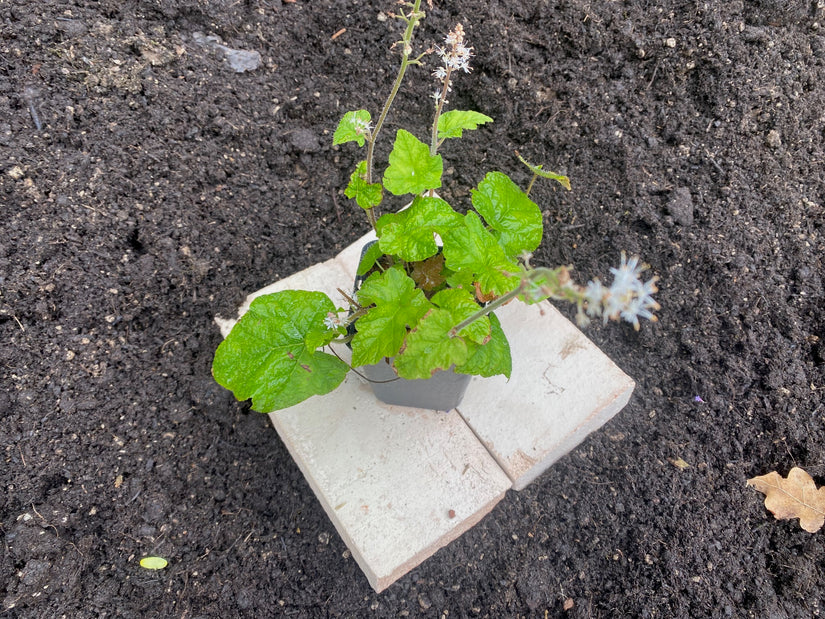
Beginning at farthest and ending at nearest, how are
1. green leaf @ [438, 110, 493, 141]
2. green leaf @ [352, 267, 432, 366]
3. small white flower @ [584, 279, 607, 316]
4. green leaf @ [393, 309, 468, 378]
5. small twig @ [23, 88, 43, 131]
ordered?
small twig @ [23, 88, 43, 131], green leaf @ [438, 110, 493, 141], green leaf @ [352, 267, 432, 366], green leaf @ [393, 309, 468, 378], small white flower @ [584, 279, 607, 316]

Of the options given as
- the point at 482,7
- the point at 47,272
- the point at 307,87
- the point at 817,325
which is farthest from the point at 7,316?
the point at 817,325

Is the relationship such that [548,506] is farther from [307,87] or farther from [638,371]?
[307,87]

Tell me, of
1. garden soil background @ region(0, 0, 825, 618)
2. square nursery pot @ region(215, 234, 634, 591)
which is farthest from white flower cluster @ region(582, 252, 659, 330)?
garden soil background @ region(0, 0, 825, 618)

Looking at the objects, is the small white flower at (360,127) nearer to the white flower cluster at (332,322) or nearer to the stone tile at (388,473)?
the white flower cluster at (332,322)

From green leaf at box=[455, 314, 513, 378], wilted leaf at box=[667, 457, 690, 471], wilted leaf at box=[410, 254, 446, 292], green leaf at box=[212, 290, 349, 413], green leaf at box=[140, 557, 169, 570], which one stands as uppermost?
green leaf at box=[455, 314, 513, 378]

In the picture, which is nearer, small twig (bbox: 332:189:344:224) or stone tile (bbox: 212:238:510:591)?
stone tile (bbox: 212:238:510:591)

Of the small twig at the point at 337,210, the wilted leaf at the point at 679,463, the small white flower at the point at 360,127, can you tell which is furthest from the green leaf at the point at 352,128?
the wilted leaf at the point at 679,463

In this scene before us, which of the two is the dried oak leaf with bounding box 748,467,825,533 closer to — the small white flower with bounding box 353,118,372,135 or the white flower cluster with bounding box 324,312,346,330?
the white flower cluster with bounding box 324,312,346,330
